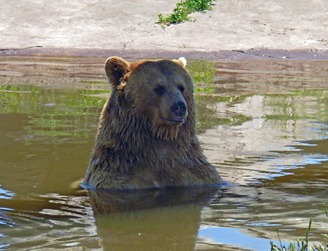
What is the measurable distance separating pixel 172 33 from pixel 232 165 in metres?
11.5

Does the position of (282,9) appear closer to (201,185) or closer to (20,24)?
(20,24)

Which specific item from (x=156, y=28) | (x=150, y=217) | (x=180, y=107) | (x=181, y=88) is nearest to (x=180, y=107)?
(x=180, y=107)

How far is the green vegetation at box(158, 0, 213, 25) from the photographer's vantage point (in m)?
19.6

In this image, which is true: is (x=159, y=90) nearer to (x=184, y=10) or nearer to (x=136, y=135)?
(x=136, y=135)

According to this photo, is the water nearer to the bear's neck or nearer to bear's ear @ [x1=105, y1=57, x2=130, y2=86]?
the bear's neck

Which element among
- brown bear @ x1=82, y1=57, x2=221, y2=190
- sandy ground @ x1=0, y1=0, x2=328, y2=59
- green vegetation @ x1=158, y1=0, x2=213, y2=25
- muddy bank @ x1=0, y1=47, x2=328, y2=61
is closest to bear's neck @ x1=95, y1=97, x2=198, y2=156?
brown bear @ x1=82, y1=57, x2=221, y2=190

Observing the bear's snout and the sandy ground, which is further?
the sandy ground

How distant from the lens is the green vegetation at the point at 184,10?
1959cm

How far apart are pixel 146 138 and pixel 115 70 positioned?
1.91ft

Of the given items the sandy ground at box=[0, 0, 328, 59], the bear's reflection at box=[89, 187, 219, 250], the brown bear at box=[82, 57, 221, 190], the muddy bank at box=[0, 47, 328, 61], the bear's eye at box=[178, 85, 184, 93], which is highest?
the sandy ground at box=[0, 0, 328, 59]

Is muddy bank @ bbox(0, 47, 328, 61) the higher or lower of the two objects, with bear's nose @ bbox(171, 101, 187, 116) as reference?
higher

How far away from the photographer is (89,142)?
29.0ft

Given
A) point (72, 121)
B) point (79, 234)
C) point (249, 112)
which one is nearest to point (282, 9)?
point (249, 112)

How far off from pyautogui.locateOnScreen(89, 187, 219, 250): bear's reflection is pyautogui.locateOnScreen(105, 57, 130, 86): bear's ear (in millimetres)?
914
